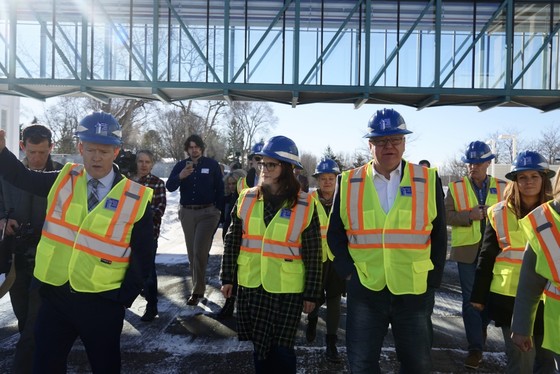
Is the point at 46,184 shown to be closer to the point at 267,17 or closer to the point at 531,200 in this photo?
the point at 531,200

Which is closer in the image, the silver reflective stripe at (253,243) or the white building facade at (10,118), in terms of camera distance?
the silver reflective stripe at (253,243)

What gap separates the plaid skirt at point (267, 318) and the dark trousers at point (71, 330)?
954mm

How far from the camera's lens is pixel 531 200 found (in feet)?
11.8

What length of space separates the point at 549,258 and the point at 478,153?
101 inches

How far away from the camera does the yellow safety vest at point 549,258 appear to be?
2506 mm

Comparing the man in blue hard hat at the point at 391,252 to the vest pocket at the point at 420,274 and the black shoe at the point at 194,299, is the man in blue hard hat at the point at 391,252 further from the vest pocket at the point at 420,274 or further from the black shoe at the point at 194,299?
the black shoe at the point at 194,299

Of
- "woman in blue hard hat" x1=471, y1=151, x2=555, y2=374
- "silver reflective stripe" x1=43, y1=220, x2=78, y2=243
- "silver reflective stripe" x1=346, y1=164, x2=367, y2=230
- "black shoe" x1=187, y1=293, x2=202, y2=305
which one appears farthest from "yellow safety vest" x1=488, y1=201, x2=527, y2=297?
"black shoe" x1=187, y1=293, x2=202, y2=305

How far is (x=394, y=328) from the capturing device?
10.2 feet

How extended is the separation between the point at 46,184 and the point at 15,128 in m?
14.6

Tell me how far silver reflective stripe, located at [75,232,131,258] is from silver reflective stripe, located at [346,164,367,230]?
58.7 inches

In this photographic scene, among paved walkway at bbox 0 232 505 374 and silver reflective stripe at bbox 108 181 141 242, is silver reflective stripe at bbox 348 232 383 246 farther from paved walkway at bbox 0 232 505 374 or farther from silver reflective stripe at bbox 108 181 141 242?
paved walkway at bbox 0 232 505 374

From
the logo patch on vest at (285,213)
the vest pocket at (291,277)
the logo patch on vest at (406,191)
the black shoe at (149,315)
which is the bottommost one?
the black shoe at (149,315)

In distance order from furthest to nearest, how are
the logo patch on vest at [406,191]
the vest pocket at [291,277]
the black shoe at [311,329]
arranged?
the black shoe at [311,329] → the vest pocket at [291,277] → the logo patch on vest at [406,191]

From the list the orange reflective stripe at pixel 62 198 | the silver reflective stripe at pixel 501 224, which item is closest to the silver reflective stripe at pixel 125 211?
the orange reflective stripe at pixel 62 198
